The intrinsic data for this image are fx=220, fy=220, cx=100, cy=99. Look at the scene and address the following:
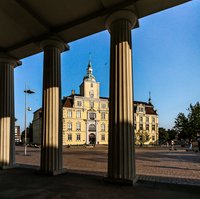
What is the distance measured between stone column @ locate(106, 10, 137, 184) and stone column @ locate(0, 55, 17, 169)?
18.3ft

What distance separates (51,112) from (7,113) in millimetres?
2912

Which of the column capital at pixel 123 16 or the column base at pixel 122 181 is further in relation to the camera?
the column capital at pixel 123 16

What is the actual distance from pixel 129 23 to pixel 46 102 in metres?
4.28

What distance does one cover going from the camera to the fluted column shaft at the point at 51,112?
27.0 feet

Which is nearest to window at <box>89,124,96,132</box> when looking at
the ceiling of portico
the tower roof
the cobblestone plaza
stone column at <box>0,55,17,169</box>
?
the tower roof

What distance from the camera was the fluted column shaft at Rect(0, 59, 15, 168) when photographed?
392 inches

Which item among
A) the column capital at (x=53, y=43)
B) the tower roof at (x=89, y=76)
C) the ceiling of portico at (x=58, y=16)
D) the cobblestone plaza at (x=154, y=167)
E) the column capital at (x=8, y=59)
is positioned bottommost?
the cobblestone plaza at (x=154, y=167)

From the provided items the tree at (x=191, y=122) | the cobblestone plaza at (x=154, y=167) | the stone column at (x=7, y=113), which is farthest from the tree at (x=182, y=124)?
the stone column at (x=7, y=113)

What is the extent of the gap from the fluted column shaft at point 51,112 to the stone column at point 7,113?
2540 millimetres

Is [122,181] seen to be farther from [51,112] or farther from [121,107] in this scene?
[51,112]

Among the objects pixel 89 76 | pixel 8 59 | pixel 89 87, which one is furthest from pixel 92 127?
pixel 8 59

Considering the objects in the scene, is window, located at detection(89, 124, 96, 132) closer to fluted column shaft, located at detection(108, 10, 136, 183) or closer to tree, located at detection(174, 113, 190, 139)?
A: tree, located at detection(174, 113, 190, 139)

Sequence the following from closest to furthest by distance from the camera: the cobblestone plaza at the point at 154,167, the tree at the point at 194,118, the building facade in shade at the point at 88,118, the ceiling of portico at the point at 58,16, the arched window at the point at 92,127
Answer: the ceiling of portico at the point at 58,16 < the cobblestone plaza at the point at 154,167 < the tree at the point at 194,118 < the building facade in shade at the point at 88,118 < the arched window at the point at 92,127

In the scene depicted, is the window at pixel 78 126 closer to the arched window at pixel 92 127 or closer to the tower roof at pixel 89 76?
the arched window at pixel 92 127
